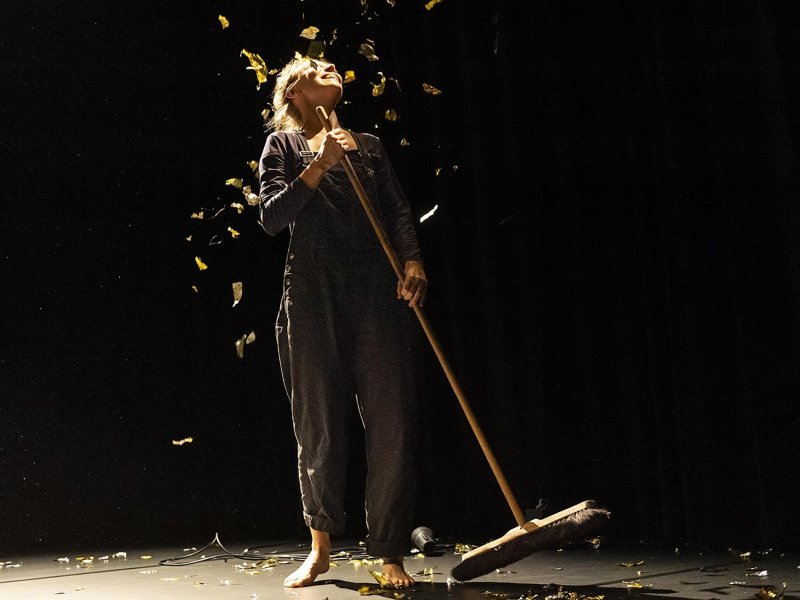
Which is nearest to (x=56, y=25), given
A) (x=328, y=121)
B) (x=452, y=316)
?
(x=328, y=121)

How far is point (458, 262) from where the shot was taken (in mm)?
3545

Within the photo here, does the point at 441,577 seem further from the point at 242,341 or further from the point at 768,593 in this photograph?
the point at 242,341

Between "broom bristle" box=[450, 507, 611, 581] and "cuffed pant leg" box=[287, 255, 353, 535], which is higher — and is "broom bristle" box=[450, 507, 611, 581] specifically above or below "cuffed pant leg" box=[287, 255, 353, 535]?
below

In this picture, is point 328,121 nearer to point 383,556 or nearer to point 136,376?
point 383,556

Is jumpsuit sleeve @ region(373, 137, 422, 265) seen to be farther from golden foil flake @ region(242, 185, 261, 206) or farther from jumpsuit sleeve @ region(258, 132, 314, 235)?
golden foil flake @ region(242, 185, 261, 206)

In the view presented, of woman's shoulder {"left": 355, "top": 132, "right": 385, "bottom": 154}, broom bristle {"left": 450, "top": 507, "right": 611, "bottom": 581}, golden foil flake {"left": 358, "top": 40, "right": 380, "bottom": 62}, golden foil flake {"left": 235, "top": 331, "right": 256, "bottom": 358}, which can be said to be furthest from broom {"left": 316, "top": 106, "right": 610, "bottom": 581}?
golden foil flake {"left": 358, "top": 40, "right": 380, "bottom": 62}

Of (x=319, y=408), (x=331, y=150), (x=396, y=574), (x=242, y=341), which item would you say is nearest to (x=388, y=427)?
(x=319, y=408)

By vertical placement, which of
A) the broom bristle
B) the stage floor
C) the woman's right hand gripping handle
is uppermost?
the woman's right hand gripping handle

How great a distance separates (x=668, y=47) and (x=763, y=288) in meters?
0.84

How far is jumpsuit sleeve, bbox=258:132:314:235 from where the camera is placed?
245 cm

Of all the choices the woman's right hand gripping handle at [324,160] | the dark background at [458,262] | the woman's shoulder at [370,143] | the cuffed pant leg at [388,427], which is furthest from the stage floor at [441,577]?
the woman's shoulder at [370,143]

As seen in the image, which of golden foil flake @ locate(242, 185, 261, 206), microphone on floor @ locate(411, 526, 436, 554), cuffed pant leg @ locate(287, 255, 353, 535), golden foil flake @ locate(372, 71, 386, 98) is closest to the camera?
cuffed pant leg @ locate(287, 255, 353, 535)

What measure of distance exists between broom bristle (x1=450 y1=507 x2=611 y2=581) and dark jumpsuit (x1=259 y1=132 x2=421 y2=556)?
278 millimetres

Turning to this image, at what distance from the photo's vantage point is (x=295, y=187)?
8.02 feet
